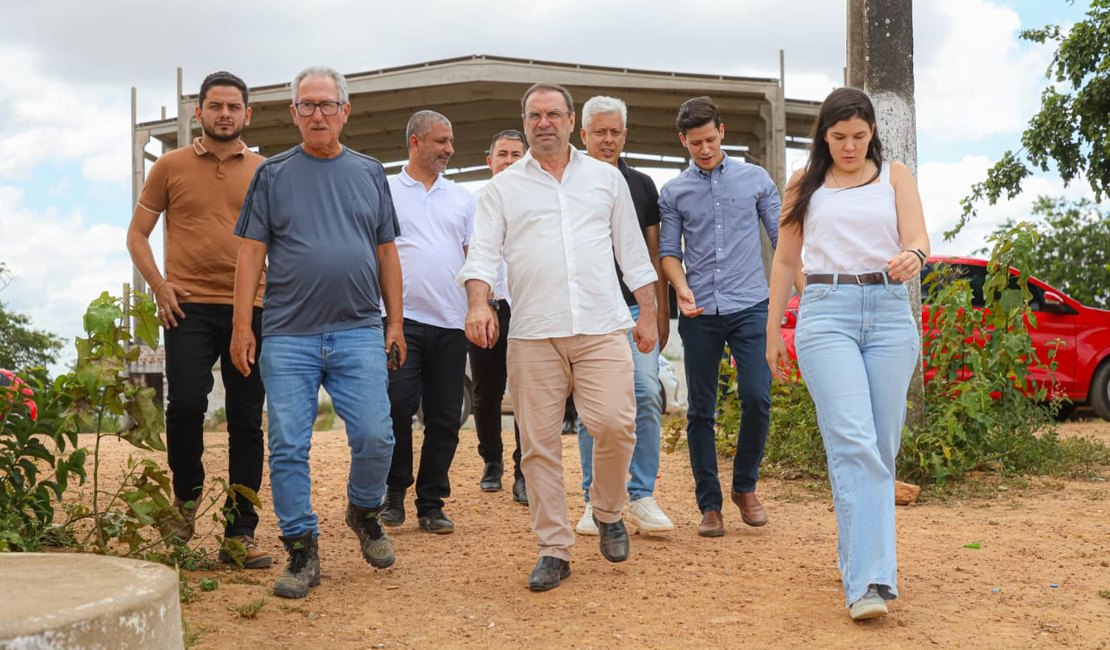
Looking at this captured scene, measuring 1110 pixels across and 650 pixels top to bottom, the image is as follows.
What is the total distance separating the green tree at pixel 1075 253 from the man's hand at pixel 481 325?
17.5 m

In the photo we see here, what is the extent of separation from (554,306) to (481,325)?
38 cm

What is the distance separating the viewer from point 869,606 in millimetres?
4473

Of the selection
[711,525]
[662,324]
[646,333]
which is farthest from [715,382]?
[646,333]

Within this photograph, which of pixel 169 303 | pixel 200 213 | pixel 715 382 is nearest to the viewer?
pixel 169 303

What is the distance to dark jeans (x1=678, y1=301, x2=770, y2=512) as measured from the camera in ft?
20.1

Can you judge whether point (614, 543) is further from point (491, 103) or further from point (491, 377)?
point (491, 103)

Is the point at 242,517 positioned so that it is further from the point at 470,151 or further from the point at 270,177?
the point at 470,151

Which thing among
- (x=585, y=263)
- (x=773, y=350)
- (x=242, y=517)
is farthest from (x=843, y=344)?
(x=242, y=517)

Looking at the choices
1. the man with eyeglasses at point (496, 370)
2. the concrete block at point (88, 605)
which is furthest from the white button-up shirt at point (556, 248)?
the concrete block at point (88, 605)

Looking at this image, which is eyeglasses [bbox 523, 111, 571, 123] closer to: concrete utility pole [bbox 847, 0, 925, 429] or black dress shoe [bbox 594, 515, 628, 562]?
black dress shoe [bbox 594, 515, 628, 562]

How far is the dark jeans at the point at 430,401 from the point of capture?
6434 mm

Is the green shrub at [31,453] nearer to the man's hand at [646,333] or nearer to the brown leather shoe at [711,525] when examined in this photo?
the man's hand at [646,333]

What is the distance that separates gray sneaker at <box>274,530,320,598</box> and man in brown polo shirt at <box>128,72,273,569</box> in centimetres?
44

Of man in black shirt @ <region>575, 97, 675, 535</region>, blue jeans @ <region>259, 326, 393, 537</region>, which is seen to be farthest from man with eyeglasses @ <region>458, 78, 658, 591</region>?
man in black shirt @ <region>575, 97, 675, 535</region>
